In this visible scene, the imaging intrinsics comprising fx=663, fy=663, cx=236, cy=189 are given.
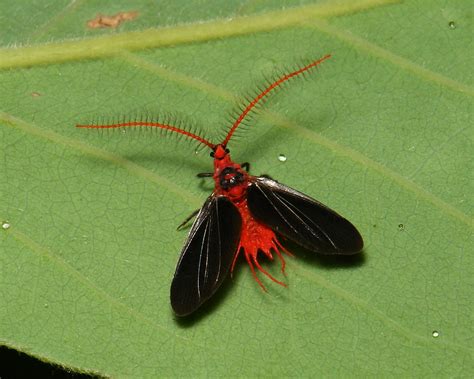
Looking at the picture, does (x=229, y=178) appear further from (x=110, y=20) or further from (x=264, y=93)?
(x=110, y=20)

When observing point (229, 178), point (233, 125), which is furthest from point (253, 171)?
point (233, 125)

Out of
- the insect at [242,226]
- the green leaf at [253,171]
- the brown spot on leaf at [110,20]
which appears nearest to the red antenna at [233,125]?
the insect at [242,226]

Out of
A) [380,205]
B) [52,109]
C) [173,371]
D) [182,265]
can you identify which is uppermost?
[52,109]

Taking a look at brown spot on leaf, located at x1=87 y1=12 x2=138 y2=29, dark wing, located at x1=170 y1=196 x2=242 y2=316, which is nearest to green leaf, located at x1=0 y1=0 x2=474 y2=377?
brown spot on leaf, located at x1=87 y1=12 x2=138 y2=29

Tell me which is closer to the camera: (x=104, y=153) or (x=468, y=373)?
(x=468, y=373)

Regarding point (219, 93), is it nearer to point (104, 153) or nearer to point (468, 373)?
point (104, 153)

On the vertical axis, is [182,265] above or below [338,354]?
above

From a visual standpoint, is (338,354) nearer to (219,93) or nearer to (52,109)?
(219,93)

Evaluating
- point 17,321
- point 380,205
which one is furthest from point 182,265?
point 380,205
